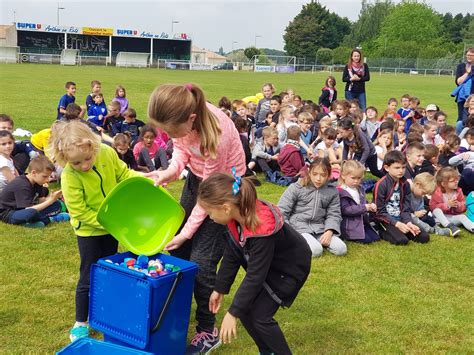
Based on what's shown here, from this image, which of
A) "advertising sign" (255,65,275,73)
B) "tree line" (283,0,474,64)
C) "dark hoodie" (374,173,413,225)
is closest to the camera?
"dark hoodie" (374,173,413,225)

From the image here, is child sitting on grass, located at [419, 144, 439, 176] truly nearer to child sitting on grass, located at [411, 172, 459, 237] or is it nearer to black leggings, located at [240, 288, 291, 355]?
child sitting on grass, located at [411, 172, 459, 237]

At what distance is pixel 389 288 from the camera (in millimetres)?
4480

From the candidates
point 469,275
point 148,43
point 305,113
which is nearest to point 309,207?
point 469,275

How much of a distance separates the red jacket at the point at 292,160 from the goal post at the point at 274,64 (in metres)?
52.3

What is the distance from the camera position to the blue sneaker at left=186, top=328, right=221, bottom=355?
3293 millimetres

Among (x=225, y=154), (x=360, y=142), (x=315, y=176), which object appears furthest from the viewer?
(x=360, y=142)

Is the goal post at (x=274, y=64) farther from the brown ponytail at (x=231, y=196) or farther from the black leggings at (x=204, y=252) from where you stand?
the brown ponytail at (x=231, y=196)

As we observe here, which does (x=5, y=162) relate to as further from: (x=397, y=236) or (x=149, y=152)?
(x=397, y=236)

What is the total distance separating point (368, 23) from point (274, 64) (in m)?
37.6

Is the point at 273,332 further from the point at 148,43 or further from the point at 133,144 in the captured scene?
the point at 148,43

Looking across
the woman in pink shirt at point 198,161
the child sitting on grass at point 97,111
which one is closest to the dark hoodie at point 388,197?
the woman in pink shirt at point 198,161

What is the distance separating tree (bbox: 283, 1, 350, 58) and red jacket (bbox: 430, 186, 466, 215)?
74969mm

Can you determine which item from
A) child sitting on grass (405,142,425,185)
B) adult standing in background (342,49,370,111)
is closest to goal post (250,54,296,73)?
adult standing in background (342,49,370,111)

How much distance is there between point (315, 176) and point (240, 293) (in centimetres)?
265
